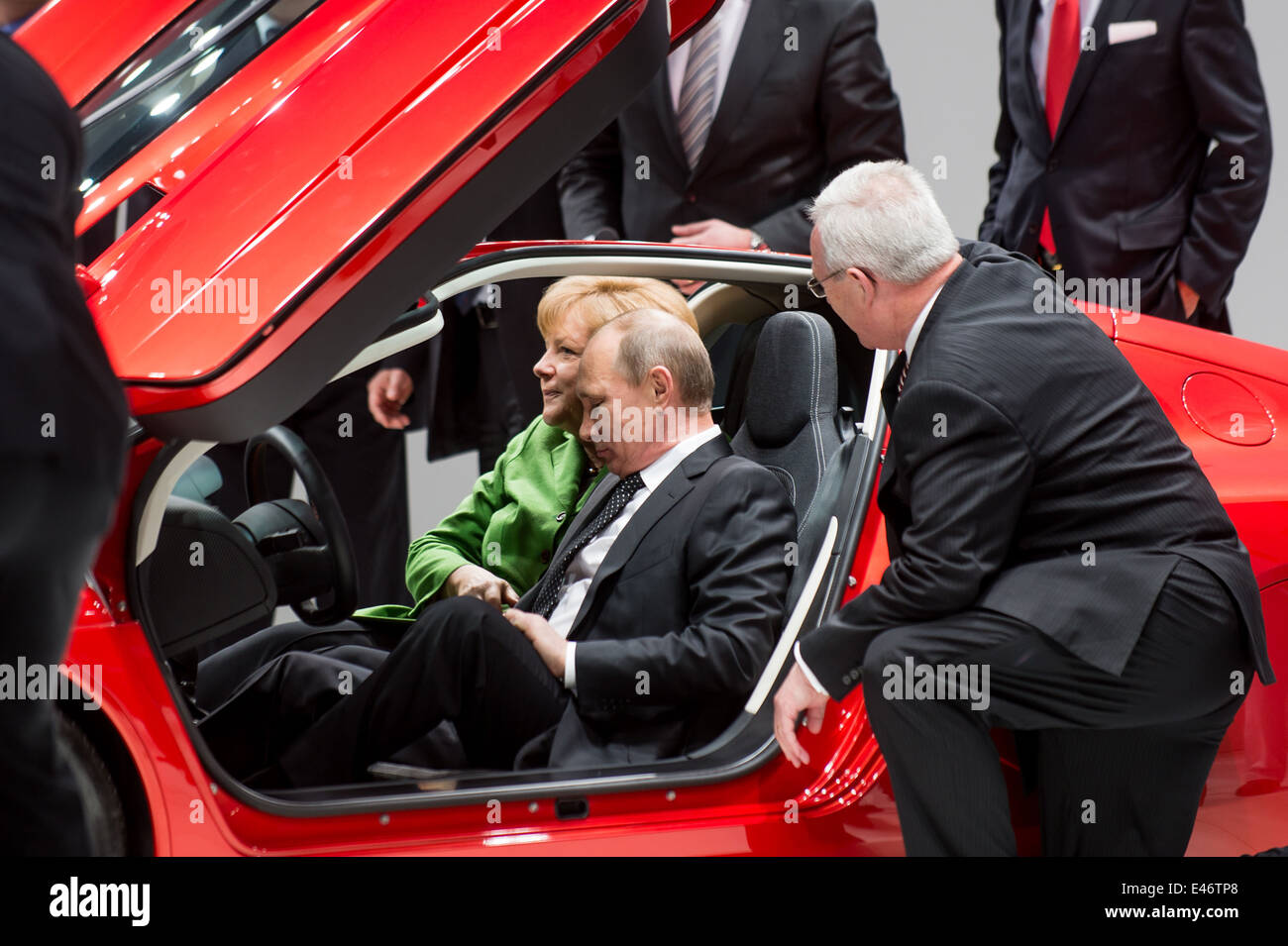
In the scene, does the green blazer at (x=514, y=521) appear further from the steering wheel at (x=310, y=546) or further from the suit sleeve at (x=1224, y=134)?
the suit sleeve at (x=1224, y=134)

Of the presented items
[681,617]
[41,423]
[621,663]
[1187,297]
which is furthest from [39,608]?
[1187,297]

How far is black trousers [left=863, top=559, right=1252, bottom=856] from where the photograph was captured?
6.39ft

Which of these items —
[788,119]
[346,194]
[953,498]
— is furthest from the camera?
[788,119]

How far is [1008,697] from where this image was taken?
77.5 inches

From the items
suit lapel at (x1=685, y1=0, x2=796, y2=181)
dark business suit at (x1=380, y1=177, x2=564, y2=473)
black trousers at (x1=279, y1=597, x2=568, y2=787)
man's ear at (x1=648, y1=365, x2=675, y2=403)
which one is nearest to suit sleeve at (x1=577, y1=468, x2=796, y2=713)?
black trousers at (x1=279, y1=597, x2=568, y2=787)

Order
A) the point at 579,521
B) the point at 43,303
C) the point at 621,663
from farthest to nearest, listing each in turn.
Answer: the point at 579,521 < the point at 621,663 < the point at 43,303

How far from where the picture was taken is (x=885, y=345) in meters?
2.20

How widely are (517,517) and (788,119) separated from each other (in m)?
1.47

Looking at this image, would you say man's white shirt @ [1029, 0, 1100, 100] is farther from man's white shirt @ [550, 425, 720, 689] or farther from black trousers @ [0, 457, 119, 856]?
black trousers @ [0, 457, 119, 856]

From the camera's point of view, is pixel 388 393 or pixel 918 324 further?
pixel 388 393

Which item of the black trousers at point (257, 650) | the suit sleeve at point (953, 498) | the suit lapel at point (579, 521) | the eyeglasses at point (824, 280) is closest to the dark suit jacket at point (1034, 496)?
the suit sleeve at point (953, 498)

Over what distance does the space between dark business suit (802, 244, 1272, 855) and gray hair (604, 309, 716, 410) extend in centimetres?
49

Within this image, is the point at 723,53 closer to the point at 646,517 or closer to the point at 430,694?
the point at 646,517
